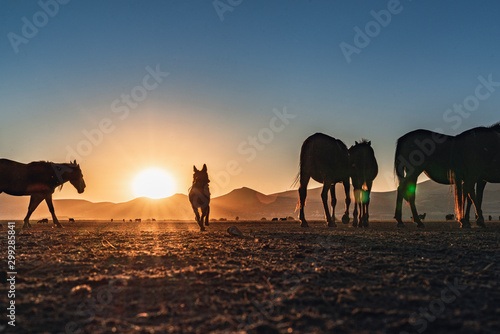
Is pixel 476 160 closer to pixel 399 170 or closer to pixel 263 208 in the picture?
pixel 399 170

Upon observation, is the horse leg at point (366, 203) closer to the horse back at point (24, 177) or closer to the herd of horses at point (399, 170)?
the herd of horses at point (399, 170)

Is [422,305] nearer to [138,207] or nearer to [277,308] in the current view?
[277,308]

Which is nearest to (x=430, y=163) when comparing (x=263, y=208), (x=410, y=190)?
(x=410, y=190)

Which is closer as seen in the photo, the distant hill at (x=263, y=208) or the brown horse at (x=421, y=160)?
the brown horse at (x=421, y=160)

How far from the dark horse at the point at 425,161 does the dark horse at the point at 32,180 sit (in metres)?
14.0

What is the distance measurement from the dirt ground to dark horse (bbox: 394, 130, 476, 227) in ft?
28.8

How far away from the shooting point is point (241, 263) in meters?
4.64

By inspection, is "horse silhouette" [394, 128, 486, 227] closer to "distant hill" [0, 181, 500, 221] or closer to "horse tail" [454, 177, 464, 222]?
"horse tail" [454, 177, 464, 222]

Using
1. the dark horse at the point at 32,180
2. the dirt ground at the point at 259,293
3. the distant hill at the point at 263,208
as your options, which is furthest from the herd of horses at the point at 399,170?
the distant hill at the point at 263,208

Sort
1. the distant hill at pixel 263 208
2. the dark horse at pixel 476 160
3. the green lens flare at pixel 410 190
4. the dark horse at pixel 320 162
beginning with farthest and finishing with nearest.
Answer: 1. the distant hill at pixel 263 208
2. the dark horse at pixel 320 162
3. the green lens flare at pixel 410 190
4. the dark horse at pixel 476 160

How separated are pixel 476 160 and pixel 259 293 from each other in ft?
40.6

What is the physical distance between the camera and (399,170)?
46.1 ft

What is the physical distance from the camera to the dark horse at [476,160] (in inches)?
497

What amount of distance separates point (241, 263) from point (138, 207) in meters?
169
